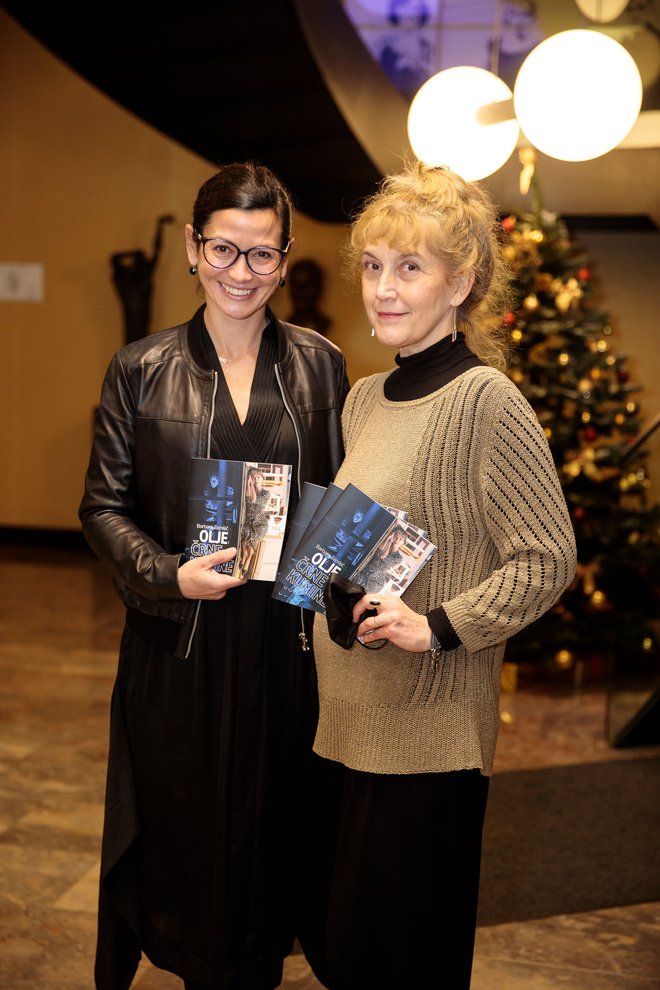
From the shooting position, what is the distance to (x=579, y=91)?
480cm

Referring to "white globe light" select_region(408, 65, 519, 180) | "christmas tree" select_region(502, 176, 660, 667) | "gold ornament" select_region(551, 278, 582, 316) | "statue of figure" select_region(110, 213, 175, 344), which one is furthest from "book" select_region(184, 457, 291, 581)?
"statue of figure" select_region(110, 213, 175, 344)

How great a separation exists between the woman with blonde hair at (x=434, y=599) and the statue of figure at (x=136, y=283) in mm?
8081

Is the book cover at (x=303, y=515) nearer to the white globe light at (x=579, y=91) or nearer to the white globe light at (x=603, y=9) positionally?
the white globe light at (x=579, y=91)

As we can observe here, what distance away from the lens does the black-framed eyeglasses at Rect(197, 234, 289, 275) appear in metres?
2.35

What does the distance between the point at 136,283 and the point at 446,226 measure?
8.30 m

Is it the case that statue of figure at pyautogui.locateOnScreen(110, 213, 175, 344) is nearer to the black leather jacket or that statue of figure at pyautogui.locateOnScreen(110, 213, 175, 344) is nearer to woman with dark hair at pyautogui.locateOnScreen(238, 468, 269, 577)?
the black leather jacket

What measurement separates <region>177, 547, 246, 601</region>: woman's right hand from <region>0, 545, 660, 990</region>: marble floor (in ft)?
4.64

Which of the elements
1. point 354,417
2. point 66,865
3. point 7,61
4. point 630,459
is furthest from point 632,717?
point 7,61

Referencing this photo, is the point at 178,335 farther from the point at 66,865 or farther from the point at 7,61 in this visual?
the point at 7,61

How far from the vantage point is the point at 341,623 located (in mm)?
2064

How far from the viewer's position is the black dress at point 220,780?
2.46 meters

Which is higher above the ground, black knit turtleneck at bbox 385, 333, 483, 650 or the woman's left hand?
black knit turtleneck at bbox 385, 333, 483, 650

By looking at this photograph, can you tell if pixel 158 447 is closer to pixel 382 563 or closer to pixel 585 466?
pixel 382 563

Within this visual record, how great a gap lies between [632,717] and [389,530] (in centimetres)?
371
